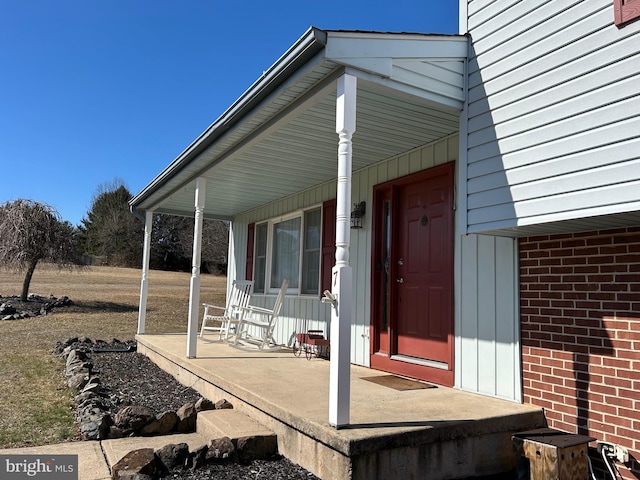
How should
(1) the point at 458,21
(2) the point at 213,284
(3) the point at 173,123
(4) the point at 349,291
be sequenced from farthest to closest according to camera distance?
(2) the point at 213,284 → (3) the point at 173,123 → (1) the point at 458,21 → (4) the point at 349,291

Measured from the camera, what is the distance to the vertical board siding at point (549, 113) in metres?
2.44

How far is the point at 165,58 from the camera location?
1282cm

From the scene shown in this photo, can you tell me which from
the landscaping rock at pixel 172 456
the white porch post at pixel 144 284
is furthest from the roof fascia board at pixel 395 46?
the white porch post at pixel 144 284

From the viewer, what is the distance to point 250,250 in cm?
827

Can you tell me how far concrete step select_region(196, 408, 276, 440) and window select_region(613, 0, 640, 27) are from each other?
9.79 feet

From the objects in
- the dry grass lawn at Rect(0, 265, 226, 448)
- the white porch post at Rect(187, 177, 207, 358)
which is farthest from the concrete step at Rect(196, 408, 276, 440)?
the white porch post at Rect(187, 177, 207, 358)

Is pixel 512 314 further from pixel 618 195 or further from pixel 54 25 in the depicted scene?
pixel 54 25

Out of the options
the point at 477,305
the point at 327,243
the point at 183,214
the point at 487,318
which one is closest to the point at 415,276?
the point at 477,305

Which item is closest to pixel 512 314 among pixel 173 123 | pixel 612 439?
pixel 612 439

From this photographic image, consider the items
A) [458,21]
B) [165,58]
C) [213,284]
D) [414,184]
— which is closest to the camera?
[458,21]

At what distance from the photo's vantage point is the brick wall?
267 cm

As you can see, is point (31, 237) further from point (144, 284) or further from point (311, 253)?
point (311, 253)

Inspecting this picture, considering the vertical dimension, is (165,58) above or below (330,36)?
above

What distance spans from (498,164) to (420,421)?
1.65m
